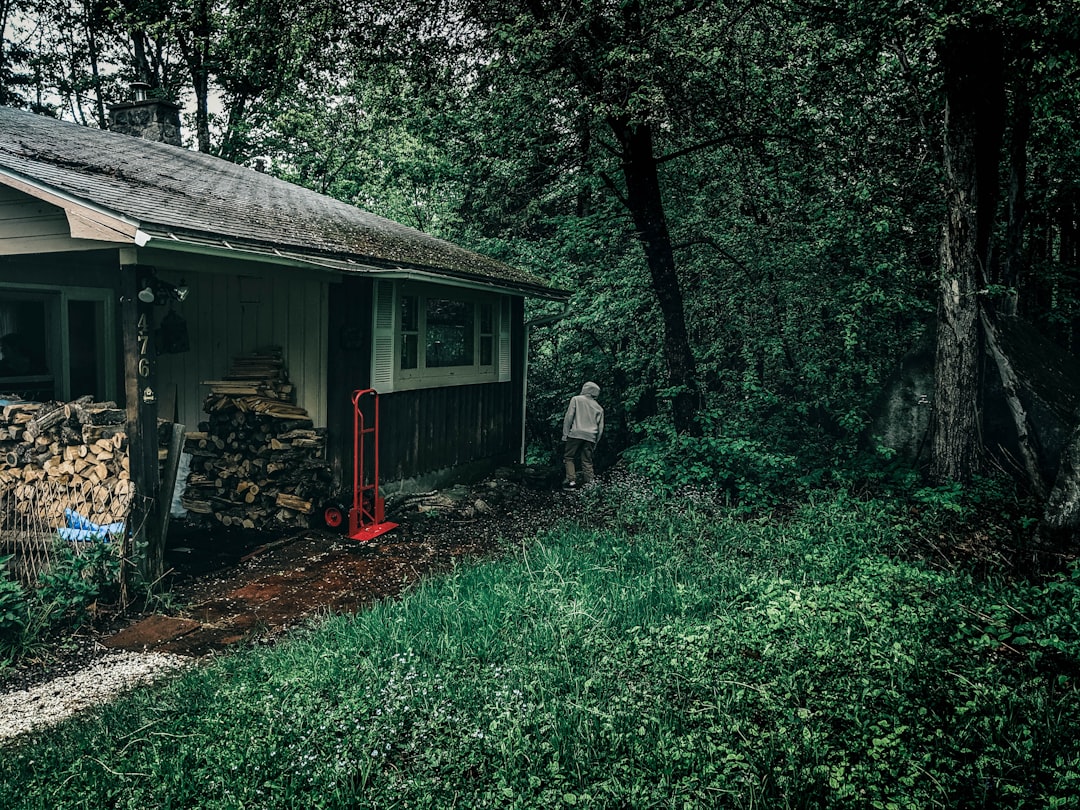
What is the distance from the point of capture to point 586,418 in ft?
37.0

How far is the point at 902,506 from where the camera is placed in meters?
7.58

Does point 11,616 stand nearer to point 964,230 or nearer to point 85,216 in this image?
point 85,216

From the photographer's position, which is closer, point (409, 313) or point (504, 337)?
point (409, 313)

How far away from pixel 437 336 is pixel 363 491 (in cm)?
272

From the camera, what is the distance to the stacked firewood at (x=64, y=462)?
6129 mm

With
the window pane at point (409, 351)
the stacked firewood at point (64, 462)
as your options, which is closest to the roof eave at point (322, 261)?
the window pane at point (409, 351)

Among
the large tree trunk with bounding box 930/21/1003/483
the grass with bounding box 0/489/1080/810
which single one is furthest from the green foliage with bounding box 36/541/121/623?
the large tree trunk with bounding box 930/21/1003/483

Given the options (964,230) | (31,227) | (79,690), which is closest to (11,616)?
(79,690)

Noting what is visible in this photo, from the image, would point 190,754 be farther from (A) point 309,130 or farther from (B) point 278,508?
(A) point 309,130

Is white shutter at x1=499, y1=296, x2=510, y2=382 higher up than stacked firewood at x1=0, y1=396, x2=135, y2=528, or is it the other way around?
white shutter at x1=499, y1=296, x2=510, y2=382

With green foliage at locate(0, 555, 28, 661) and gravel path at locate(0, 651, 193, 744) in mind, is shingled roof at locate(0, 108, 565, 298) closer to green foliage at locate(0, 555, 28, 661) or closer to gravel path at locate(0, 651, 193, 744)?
green foliage at locate(0, 555, 28, 661)

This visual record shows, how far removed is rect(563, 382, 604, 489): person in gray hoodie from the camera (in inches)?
444

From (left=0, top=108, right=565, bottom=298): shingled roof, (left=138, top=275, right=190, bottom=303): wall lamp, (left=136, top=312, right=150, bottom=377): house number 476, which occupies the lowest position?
(left=136, top=312, right=150, bottom=377): house number 476

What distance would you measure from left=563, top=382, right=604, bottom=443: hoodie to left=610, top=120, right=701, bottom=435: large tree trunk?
46.1 inches
